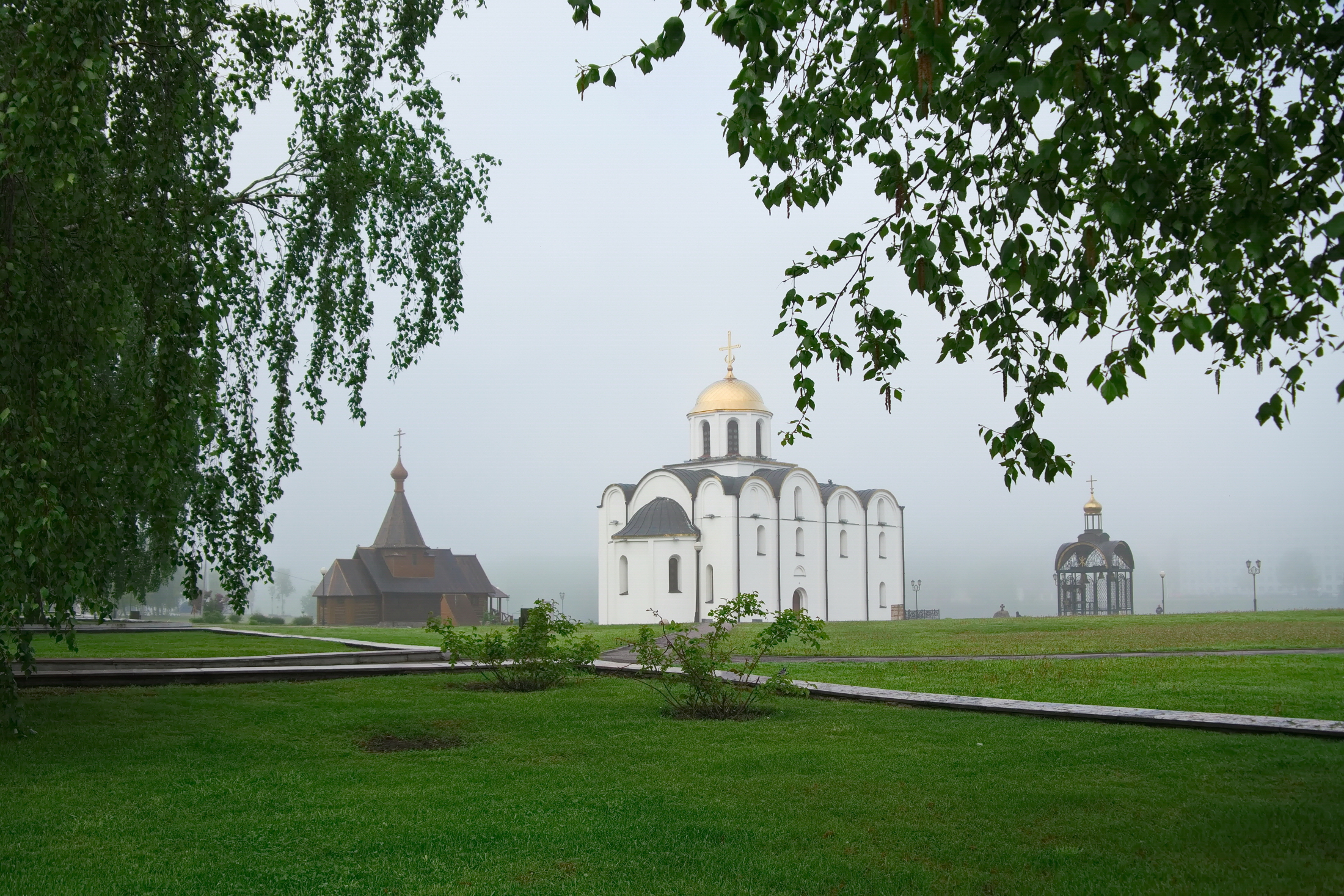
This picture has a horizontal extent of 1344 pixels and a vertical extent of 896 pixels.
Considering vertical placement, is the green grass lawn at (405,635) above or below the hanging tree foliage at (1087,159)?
below

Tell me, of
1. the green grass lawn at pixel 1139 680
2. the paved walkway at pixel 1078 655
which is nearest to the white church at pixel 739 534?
the paved walkway at pixel 1078 655

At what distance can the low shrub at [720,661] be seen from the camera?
10.5m

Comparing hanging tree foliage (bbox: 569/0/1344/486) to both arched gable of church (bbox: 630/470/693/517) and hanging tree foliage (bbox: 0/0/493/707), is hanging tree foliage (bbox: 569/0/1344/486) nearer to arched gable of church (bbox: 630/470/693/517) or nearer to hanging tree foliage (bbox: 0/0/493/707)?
hanging tree foliage (bbox: 0/0/493/707)

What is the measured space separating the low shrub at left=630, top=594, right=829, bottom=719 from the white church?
3739cm

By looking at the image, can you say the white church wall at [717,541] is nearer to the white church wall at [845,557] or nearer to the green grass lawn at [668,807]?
the white church wall at [845,557]

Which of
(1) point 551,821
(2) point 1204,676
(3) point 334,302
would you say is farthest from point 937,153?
(2) point 1204,676

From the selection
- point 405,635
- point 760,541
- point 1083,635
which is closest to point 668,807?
point 1083,635

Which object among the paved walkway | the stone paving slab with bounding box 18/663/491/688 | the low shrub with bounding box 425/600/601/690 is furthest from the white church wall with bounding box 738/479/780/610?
the low shrub with bounding box 425/600/601/690

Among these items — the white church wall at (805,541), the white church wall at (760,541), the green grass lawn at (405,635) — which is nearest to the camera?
the green grass lawn at (405,635)

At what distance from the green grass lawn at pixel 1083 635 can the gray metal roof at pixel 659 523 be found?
624 inches

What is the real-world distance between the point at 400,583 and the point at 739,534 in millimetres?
18640

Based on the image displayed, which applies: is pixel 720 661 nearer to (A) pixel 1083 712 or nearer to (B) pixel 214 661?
(A) pixel 1083 712

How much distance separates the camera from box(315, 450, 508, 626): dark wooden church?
56.4 meters

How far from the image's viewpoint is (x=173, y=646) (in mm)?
20562
